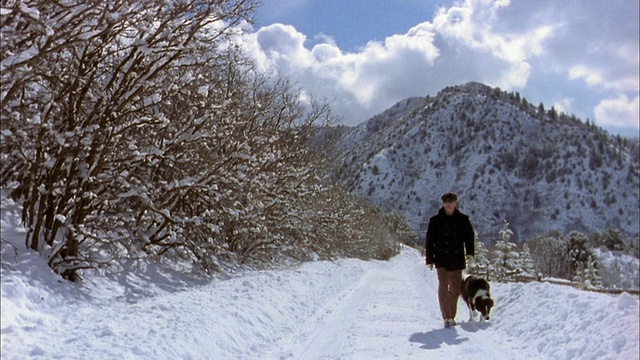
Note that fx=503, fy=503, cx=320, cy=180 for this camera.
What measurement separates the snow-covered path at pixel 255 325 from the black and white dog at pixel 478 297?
10.3 inches

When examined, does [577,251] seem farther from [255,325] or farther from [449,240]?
[255,325]

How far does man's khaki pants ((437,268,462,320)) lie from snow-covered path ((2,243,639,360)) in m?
0.31

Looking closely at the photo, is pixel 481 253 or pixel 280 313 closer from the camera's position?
pixel 280 313

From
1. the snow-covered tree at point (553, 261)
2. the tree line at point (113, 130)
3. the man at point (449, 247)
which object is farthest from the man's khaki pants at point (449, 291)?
the snow-covered tree at point (553, 261)

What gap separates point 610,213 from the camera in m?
178

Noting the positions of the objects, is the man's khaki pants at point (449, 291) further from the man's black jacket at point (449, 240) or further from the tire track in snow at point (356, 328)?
the tire track in snow at point (356, 328)

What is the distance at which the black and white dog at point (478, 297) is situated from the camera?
8898 mm

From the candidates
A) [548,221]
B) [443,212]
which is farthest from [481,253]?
[548,221]

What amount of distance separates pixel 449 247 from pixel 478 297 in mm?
1152

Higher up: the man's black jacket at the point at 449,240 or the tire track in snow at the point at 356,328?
the man's black jacket at the point at 449,240

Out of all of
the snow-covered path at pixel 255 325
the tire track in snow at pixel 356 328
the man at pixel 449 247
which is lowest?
the tire track in snow at pixel 356 328

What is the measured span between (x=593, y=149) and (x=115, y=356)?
223595 mm

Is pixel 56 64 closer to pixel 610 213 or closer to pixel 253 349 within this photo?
pixel 253 349

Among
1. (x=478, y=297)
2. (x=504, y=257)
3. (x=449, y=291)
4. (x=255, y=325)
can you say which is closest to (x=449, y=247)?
(x=449, y=291)
